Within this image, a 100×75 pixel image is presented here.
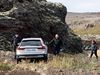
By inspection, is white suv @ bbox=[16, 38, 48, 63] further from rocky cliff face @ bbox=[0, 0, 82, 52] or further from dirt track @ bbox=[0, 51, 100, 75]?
rocky cliff face @ bbox=[0, 0, 82, 52]

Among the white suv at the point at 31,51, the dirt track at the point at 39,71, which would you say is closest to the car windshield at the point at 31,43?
the white suv at the point at 31,51

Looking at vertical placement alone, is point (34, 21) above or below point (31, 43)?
below

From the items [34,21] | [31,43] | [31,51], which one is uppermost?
[31,43]

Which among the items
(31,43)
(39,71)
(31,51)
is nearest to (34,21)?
(31,43)

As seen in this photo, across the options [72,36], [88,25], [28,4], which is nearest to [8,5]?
[28,4]

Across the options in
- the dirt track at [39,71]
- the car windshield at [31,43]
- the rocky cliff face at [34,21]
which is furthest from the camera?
the rocky cliff face at [34,21]

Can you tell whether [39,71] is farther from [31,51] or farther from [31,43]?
[31,43]

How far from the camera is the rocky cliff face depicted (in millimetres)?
41719

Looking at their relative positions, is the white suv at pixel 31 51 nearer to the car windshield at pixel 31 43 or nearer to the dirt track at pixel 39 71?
the car windshield at pixel 31 43

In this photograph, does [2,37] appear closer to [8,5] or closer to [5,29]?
[5,29]

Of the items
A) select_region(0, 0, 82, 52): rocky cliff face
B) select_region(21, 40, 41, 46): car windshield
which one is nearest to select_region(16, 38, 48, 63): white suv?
select_region(21, 40, 41, 46): car windshield

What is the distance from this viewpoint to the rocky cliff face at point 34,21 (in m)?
41.7

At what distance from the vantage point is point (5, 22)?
41469 mm

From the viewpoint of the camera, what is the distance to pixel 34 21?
4391cm
